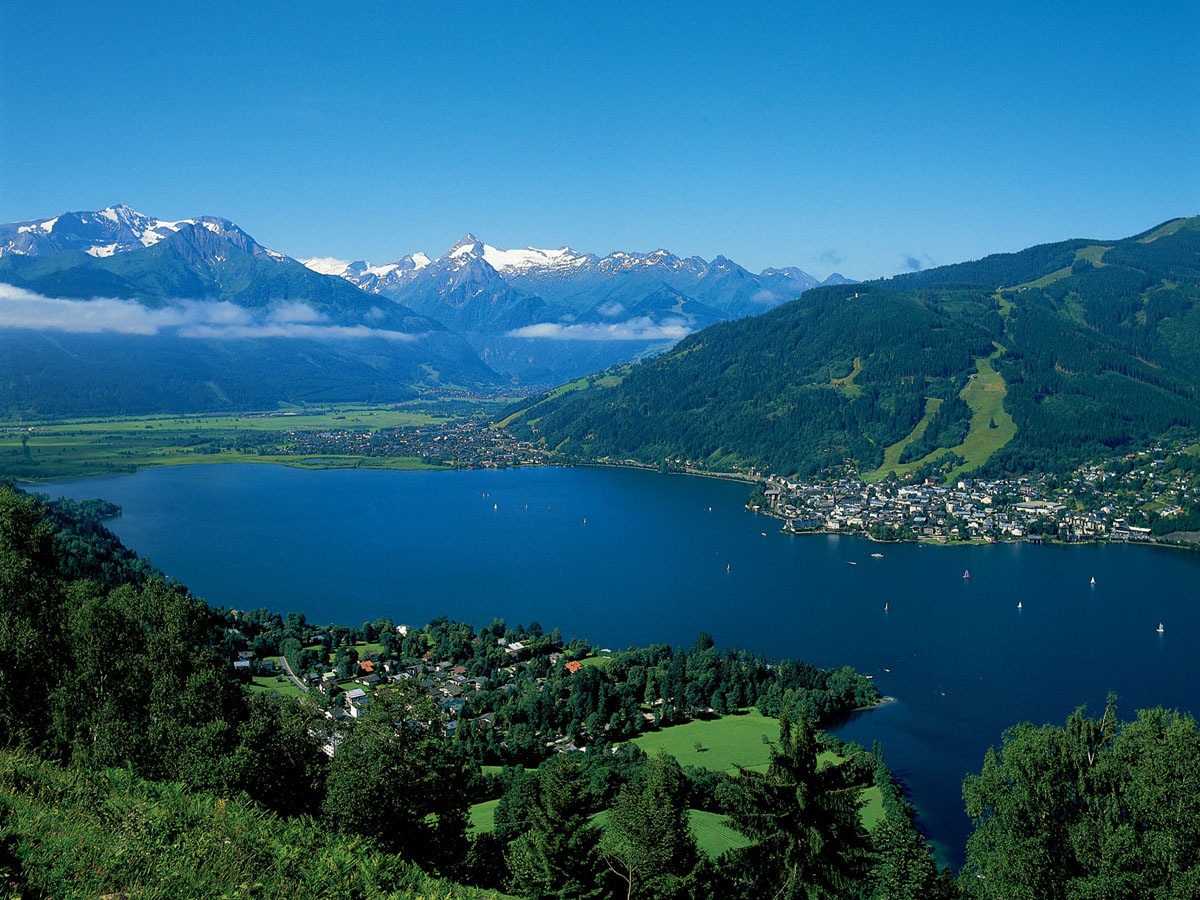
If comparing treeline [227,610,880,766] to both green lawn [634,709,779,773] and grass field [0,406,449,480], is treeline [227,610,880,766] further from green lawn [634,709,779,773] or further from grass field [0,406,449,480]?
grass field [0,406,449,480]

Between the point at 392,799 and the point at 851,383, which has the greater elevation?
the point at 851,383

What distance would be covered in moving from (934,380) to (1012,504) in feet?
89.8

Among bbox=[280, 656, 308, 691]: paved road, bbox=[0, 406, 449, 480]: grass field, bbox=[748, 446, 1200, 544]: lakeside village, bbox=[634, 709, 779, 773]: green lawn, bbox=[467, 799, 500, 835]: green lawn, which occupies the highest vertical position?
bbox=[0, 406, 449, 480]: grass field

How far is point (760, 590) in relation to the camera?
4066 cm

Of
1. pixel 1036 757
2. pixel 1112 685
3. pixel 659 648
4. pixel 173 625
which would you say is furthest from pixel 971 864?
pixel 1112 685

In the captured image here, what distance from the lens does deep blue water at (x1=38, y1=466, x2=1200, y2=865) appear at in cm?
2755

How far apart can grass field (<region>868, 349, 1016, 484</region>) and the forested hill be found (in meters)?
0.19

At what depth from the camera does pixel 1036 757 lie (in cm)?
1091

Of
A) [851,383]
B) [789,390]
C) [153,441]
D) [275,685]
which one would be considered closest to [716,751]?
[275,685]

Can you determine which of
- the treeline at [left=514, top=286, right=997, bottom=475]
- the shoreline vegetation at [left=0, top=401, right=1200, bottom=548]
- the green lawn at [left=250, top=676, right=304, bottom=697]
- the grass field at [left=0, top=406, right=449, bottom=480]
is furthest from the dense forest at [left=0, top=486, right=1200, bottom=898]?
the grass field at [left=0, top=406, right=449, bottom=480]

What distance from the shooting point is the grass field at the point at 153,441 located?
257 feet

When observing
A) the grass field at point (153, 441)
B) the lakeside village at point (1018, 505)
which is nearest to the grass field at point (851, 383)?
the lakeside village at point (1018, 505)

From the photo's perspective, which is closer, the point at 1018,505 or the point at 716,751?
the point at 716,751

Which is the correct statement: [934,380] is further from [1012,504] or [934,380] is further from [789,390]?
[1012,504]
